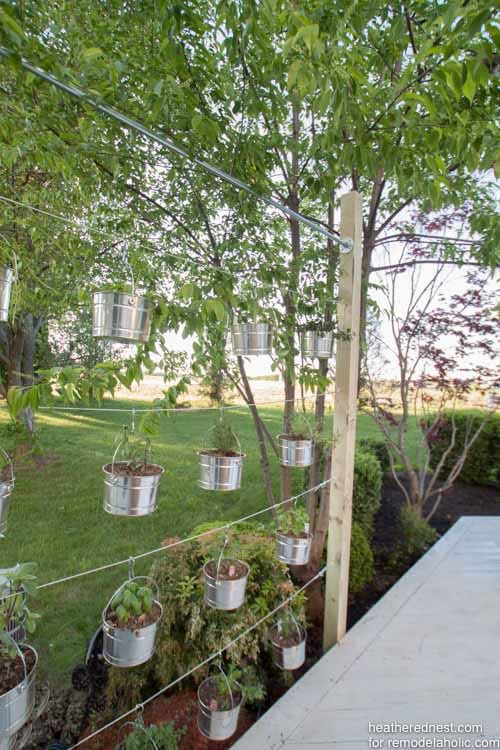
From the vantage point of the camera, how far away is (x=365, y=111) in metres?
1.39

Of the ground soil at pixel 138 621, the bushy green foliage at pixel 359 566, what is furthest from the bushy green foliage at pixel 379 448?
the ground soil at pixel 138 621

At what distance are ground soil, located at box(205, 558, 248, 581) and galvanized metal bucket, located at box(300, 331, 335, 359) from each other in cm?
97

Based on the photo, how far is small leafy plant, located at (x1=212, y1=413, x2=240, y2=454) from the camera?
1.71 metres

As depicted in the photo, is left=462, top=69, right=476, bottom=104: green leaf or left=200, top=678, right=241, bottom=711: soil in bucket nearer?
left=462, top=69, right=476, bottom=104: green leaf

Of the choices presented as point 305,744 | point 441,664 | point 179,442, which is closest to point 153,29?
point 305,744

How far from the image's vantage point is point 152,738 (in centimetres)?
149

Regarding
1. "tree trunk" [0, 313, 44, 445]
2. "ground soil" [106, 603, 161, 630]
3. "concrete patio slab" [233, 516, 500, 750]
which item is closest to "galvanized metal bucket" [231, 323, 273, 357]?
"ground soil" [106, 603, 161, 630]

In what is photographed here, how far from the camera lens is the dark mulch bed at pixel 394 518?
258 centimetres

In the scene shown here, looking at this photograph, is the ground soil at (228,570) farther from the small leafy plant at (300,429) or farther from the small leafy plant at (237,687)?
the small leafy plant at (300,429)

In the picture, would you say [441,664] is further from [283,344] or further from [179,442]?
[179,442]

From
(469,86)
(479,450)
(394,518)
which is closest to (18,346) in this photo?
(394,518)

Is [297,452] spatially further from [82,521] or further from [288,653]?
[82,521]

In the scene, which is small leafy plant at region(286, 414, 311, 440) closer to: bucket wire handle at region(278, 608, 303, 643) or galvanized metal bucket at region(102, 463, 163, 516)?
bucket wire handle at region(278, 608, 303, 643)

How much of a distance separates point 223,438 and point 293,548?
63 cm
